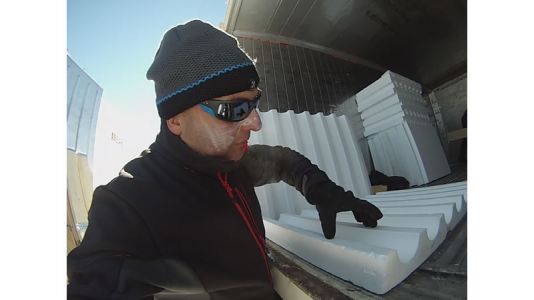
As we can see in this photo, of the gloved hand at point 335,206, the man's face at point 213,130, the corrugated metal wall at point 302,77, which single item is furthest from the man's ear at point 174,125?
the gloved hand at point 335,206

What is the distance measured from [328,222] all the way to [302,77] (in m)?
0.27

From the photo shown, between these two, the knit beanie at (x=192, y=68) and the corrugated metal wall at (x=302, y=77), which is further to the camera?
the corrugated metal wall at (x=302, y=77)

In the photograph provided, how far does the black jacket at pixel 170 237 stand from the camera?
223mm

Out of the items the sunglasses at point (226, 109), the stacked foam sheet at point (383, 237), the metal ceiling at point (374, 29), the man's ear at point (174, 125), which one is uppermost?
the metal ceiling at point (374, 29)

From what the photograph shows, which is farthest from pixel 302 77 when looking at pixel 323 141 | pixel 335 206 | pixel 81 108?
pixel 81 108

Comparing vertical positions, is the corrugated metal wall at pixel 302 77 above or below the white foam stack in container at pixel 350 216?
above

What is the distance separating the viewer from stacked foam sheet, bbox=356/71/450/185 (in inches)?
13.1

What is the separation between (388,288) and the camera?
0.90 feet

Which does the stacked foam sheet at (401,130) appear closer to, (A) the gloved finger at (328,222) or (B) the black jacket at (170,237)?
(A) the gloved finger at (328,222)

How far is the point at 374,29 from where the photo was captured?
1.09 ft

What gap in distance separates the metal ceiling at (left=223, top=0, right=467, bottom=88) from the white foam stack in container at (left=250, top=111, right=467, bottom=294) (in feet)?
0.42
